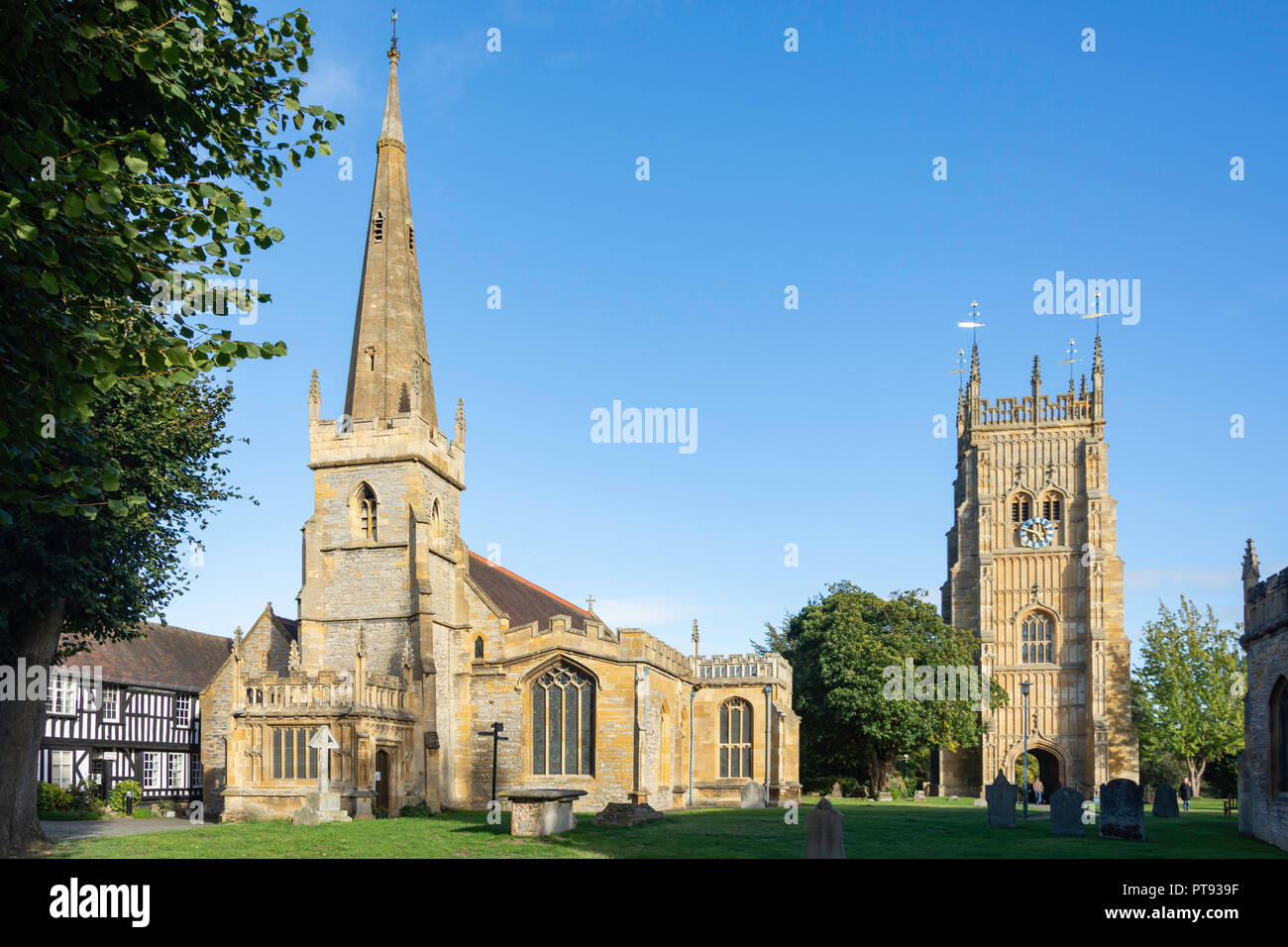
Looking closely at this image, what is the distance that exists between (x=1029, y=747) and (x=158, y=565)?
6023cm

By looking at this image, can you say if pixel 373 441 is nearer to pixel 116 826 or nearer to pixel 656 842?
pixel 116 826

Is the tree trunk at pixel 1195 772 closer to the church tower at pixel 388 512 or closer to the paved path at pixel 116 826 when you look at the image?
the church tower at pixel 388 512

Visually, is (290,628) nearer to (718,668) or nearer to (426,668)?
(426,668)

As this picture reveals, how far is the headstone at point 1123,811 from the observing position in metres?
25.2

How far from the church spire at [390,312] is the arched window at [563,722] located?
10929 mm

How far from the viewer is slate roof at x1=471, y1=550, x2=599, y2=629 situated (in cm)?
4481

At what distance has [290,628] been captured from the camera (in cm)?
4216

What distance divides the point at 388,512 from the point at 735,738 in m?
17.6

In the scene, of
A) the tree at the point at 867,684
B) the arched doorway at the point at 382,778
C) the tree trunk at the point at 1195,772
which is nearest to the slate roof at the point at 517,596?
the arched doorway at the point at 382,778

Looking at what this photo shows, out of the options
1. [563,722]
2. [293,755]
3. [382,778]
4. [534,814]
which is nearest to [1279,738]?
[534,814]

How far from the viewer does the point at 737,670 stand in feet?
151
